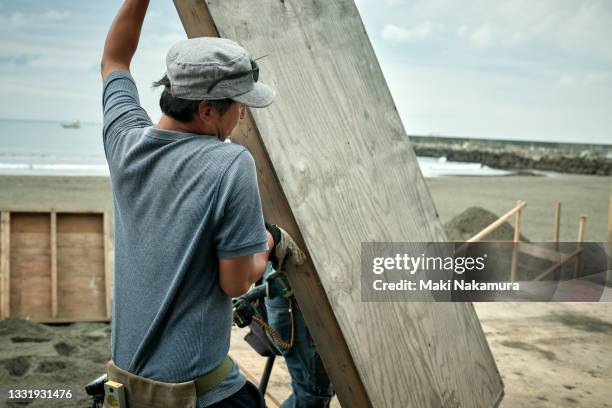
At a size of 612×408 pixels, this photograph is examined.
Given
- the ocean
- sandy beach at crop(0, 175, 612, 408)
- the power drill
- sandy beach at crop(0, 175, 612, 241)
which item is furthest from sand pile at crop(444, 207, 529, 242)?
the ocean

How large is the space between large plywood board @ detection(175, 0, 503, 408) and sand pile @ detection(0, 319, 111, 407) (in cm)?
276

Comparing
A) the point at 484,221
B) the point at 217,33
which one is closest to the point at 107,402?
the point at 217,33

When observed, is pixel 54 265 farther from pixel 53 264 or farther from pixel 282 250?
pixel 282 250

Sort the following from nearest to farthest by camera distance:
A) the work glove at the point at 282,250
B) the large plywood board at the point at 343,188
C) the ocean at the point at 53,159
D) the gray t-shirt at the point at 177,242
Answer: the gray t-shirt at the point at 177,242, the work glove at the point at 282,250, the large plywood board at the point at 343,188, the ocean at the point at 53,159

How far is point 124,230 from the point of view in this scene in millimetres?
1816

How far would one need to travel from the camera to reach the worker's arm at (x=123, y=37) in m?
2.14

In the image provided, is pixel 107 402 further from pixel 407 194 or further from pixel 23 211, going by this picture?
pixel 23 211

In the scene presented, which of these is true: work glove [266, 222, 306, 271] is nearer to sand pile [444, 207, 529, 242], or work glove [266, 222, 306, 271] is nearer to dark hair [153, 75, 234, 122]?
dark hair [153, 75, 234, 122]

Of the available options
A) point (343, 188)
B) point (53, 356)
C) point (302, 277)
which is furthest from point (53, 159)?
point (302, 277)

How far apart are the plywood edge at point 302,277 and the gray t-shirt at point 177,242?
0.30 meters

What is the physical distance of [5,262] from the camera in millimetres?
6004

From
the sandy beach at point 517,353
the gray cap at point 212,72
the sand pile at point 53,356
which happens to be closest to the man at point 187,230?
the gray cap at point 212,72

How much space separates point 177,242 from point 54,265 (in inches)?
193

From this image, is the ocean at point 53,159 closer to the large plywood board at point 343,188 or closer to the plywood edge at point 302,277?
the large plywood board at point 343,188
